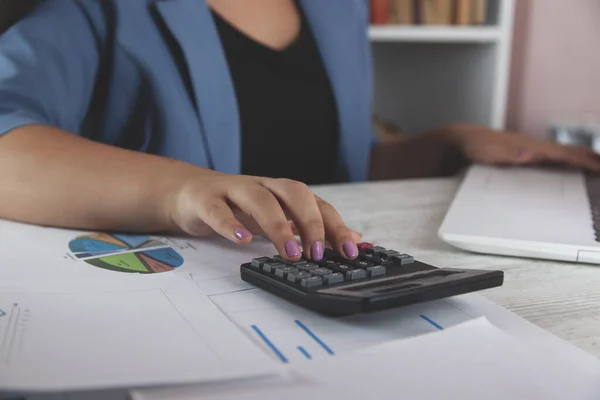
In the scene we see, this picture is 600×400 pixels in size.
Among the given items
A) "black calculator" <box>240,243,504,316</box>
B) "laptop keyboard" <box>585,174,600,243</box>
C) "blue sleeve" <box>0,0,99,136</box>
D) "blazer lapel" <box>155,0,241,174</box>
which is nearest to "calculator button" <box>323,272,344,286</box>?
"black calculator" <box>240,243,504,316</box>

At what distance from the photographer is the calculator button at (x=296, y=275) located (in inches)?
17.3

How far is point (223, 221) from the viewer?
0.52 metres

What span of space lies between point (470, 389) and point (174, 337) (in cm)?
16

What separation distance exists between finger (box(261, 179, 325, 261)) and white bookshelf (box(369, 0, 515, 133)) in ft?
3.96

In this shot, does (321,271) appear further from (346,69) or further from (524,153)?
(346,69)

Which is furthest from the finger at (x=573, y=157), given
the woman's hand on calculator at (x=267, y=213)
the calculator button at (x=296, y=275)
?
the calculator button at (x=296, y=275)

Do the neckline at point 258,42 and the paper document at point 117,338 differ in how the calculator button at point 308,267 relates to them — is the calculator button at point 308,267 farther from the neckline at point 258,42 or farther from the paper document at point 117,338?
the neckline at point 258,42

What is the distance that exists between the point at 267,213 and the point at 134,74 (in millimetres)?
476

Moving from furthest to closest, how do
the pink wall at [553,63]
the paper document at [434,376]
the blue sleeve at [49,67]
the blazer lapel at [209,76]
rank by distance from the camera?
the pink wall at [553,63] < the blazer lapel at [209,76] < the blue sleeve at [49,67] < the paper document at [434,376]

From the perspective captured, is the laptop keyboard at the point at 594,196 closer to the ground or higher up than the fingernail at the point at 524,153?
closer to the ground

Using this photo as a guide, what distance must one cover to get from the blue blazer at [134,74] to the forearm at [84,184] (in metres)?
0.13

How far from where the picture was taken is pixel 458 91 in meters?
1.82

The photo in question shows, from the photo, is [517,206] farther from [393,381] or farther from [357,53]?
[357,53]

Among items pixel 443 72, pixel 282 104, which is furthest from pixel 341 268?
pixel 443 72
